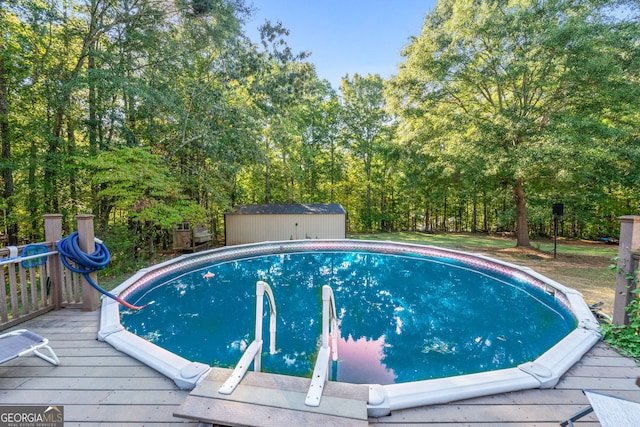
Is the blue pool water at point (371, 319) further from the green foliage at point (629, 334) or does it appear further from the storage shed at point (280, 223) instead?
the storage shed at point (280, 223)

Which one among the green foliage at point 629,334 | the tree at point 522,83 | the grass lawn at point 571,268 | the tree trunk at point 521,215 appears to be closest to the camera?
the green foliage at point 629,334

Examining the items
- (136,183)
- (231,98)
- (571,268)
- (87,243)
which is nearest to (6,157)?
(136,183)

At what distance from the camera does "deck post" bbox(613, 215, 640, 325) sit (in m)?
2.84

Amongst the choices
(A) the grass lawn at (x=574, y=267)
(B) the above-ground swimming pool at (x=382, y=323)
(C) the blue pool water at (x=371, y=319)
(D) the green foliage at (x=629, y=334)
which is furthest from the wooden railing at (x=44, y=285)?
(A) the grass lawn at (x=574, y=267)

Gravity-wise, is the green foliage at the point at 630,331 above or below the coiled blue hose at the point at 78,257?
below

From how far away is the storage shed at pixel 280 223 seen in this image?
40.4 feet

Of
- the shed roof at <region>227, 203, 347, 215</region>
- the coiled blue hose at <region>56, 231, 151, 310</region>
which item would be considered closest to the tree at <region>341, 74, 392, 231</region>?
the shed roof at <region>227, 203, 347, 215</region>

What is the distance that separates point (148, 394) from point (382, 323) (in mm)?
3696

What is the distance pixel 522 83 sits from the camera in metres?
8.93

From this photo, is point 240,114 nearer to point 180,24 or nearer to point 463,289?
point 180,24

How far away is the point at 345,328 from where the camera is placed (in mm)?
4617

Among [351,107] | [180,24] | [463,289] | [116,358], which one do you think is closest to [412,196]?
[351,107]

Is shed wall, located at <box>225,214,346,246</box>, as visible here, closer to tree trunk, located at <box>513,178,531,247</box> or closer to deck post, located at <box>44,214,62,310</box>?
tree trunk, located at <box>513,178,531,247</box>

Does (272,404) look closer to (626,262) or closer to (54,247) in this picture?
(54,247)
